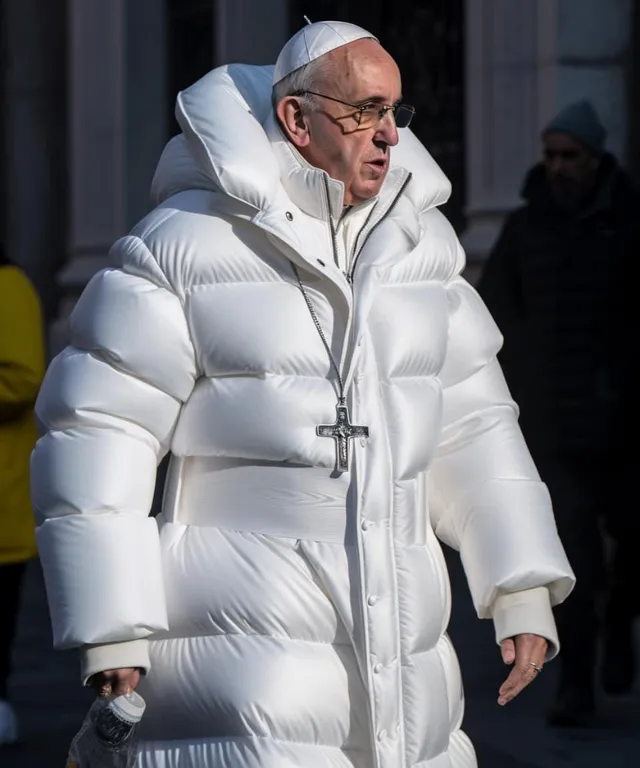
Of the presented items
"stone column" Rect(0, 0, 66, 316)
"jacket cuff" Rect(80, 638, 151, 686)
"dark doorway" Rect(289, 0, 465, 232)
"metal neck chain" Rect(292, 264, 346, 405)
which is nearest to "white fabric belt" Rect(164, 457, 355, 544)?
"metal neck chain" Rect(292, 264, 346, 405)

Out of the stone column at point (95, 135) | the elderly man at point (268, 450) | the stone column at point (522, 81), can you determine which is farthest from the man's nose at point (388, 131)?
the stone column at point (95, 135)

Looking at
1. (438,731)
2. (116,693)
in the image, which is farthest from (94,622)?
(438,731)

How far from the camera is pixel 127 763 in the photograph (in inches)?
143

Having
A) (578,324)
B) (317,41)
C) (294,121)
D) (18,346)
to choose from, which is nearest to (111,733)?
(294,121)

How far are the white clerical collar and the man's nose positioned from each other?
0.40ft

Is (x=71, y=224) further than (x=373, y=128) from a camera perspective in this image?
Yes

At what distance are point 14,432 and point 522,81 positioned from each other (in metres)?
4.66

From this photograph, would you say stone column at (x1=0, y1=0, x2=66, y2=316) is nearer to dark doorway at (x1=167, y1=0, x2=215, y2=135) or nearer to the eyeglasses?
dark doorway at (x1=167, y1=0, x2=215, y2=135)

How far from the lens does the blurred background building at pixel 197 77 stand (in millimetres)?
10672

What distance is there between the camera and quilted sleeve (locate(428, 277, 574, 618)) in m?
3.99

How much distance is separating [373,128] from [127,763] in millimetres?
1147

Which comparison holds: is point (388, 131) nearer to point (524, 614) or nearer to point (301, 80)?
point (301, 80)

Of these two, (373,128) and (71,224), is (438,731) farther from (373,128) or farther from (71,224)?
(71,224)

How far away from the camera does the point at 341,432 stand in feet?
12.2
